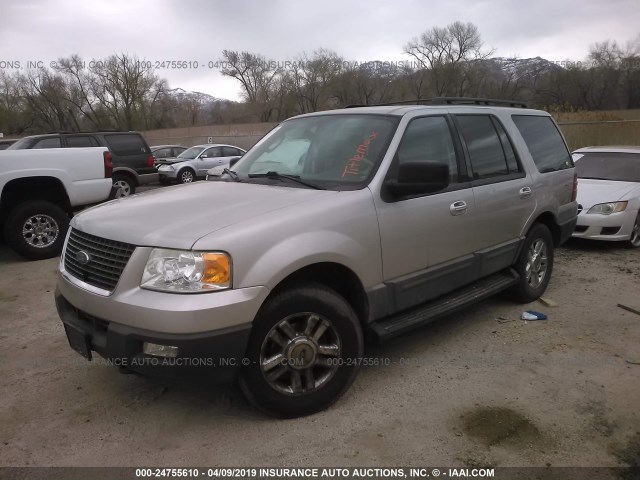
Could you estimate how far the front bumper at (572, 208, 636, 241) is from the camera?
7.20 meters

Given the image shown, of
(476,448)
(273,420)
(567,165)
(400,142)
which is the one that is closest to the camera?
(476,448)

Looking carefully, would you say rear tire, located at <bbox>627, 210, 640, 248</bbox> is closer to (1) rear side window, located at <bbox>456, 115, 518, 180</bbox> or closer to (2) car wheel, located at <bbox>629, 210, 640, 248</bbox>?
(2) car wheel, located at <bbox>629, 210, 640, 248</bbox>

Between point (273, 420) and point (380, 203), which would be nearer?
point (273, 420)

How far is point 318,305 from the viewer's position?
9.96 feet

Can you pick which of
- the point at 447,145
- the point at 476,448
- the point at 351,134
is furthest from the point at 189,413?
the point at 447,145

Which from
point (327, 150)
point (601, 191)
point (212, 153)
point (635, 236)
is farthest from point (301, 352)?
point (212, 153)

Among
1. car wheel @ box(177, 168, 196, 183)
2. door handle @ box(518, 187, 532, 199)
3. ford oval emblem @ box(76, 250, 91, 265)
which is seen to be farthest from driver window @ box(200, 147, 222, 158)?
Answer: ford oval emblem @ box(76, 250, 91, 265)

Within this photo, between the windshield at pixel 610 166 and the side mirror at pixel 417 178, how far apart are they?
6067 millimetres

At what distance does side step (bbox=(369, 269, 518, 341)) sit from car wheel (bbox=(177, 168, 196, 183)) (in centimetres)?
1570

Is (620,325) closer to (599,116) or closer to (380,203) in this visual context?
(380,203)

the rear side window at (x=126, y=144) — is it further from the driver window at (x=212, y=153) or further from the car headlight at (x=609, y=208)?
the car headlight at (x=609, y=208)

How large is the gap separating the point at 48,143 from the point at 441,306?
11.2 m

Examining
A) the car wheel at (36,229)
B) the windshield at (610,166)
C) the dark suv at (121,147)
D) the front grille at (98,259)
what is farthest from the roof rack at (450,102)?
the dark suv at (121,147)

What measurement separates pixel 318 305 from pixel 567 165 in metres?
3.86
